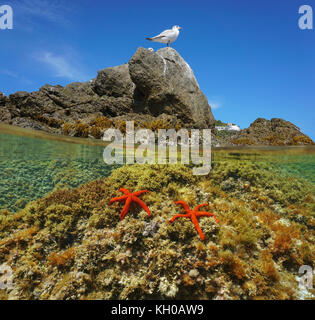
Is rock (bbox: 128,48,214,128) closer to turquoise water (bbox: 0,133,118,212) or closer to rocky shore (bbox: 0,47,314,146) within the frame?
rocky shore (bbox: 0,47,314,146)

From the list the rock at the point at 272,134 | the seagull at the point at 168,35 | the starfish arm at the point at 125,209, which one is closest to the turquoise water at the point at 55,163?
the starfish arm at the point at 125,209

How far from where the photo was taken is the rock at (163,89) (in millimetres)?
15195

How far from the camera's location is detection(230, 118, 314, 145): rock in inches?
658

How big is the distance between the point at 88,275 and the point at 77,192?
2.83 metres

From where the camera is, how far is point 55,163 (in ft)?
31.2

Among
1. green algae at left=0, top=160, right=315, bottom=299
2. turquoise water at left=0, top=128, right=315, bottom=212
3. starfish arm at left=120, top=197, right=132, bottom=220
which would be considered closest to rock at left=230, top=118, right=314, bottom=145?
turquoise water at left=0, top=128, right=315, bottom=212

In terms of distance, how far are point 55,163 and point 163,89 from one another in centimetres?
1070

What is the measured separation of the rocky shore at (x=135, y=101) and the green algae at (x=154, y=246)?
27.3ft

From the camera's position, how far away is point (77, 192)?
19.0ft

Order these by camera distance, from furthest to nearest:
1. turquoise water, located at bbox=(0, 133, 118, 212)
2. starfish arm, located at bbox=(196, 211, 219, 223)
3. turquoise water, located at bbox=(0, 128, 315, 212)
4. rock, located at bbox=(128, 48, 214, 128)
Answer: rock, located at bbox=(128, 48, 214, 128)
turquoise water, located at bbox=(0, 128, 315, 212)
turquoise water, located at bbox=(0, 133, 118, 212)
starfish arm, located at bbox=(196, 211, 219, 223)

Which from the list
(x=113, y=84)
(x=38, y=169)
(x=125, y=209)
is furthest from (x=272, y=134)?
(x=38, y=169)

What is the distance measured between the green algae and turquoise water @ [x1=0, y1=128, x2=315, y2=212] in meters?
1.37

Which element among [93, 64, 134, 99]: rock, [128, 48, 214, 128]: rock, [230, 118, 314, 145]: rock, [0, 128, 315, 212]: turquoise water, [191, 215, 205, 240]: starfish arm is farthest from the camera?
[93, 64, 134, 99]: rock
